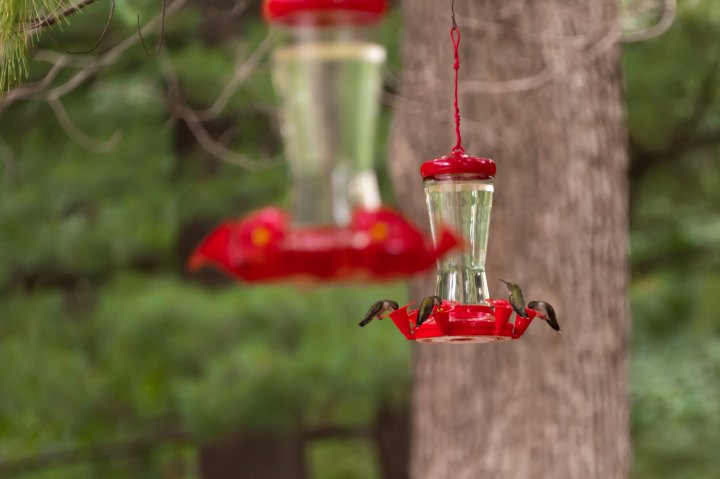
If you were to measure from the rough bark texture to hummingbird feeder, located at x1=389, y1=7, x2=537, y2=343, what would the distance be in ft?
5.12

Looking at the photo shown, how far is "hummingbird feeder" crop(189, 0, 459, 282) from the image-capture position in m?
1.74

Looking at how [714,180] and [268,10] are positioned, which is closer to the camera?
[268,10]

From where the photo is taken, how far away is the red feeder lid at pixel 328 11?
1.75m

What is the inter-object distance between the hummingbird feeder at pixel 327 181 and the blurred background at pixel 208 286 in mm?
4074

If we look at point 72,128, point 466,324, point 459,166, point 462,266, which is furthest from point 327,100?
point 72,128

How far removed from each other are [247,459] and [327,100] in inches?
270

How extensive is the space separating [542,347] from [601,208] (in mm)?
553

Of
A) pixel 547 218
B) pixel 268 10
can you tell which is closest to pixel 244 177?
pixel 547 218

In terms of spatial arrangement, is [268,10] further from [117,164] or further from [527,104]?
[117,164]

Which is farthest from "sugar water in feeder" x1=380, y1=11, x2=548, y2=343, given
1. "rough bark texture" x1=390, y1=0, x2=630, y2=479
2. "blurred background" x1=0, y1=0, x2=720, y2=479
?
"blurred background" x1=0, y1=0, x2=720, y2=479

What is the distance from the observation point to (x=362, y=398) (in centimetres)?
704

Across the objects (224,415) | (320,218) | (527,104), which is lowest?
(224,415)

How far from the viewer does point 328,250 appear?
173 cm

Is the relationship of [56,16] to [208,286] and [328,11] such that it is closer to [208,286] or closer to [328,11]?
[328,11]
